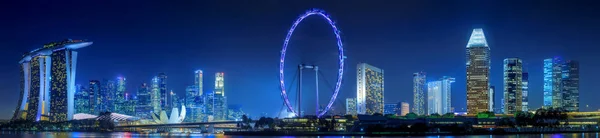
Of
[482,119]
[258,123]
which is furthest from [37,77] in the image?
[482,119]

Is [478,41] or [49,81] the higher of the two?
[478,41]

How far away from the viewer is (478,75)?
194625 mm

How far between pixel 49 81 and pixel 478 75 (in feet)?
368

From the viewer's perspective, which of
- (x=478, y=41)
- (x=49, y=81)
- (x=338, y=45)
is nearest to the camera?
(x=338, y=45)

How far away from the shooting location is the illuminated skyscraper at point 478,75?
190750 millimetres

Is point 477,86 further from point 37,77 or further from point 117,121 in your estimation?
point 37,77

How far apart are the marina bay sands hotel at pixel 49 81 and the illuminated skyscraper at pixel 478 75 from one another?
99338 mm

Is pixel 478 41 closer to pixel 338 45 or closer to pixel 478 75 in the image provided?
pixel 478 75

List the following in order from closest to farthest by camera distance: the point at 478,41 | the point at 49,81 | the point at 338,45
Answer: the point at 338,45 < the point at 49,81 < the point at 478,41

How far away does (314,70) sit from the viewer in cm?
11156

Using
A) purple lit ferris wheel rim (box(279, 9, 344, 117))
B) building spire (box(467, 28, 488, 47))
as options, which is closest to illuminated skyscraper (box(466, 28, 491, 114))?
building spire (box(467, 28, 488, 47))

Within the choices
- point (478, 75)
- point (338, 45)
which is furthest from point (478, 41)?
point (338, 45)

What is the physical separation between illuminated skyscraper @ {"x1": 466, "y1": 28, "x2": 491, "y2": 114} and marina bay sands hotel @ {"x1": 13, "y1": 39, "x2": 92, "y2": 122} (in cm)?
9934

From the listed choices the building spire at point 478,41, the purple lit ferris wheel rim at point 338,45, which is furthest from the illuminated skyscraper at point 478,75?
the purple lit ferris wheel rim at point 338,45
